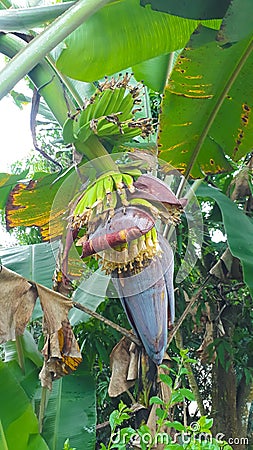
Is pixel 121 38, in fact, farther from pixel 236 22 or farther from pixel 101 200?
pixel 101 200

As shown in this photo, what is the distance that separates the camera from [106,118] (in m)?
0.70

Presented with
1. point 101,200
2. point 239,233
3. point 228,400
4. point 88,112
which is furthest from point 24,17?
point 228,400

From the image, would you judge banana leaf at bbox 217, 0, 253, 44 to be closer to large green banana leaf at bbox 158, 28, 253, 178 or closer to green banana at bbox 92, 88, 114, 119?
large green banana leaf at bbox 158, 28, 253, 178

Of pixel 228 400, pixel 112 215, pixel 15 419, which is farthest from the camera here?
pixel 228 400

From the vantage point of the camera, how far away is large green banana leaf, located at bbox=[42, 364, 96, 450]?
3.25 ft

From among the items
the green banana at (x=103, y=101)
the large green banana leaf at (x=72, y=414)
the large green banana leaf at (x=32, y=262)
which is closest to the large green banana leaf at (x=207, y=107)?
the green banana at (x=103, y=101)

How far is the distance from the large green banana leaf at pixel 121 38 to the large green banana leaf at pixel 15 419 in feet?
1.88

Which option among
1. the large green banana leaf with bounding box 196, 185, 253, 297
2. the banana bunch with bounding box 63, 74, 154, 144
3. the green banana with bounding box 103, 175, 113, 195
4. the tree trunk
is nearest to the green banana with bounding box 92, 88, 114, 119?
the banana bunch with bounding box 63, 74, 154, 144

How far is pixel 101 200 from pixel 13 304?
224 mm

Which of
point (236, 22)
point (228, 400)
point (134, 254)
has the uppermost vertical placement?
point (236, 22)

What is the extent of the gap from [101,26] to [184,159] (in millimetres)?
305

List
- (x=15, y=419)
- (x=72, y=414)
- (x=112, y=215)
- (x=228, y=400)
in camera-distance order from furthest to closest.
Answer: (x=228, y=400) → (x=72, y=414) → (x=15, y=419) → (x=112, y=215)

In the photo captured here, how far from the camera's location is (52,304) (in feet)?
2.45

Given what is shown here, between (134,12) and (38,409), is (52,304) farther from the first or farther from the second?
(134,12)
